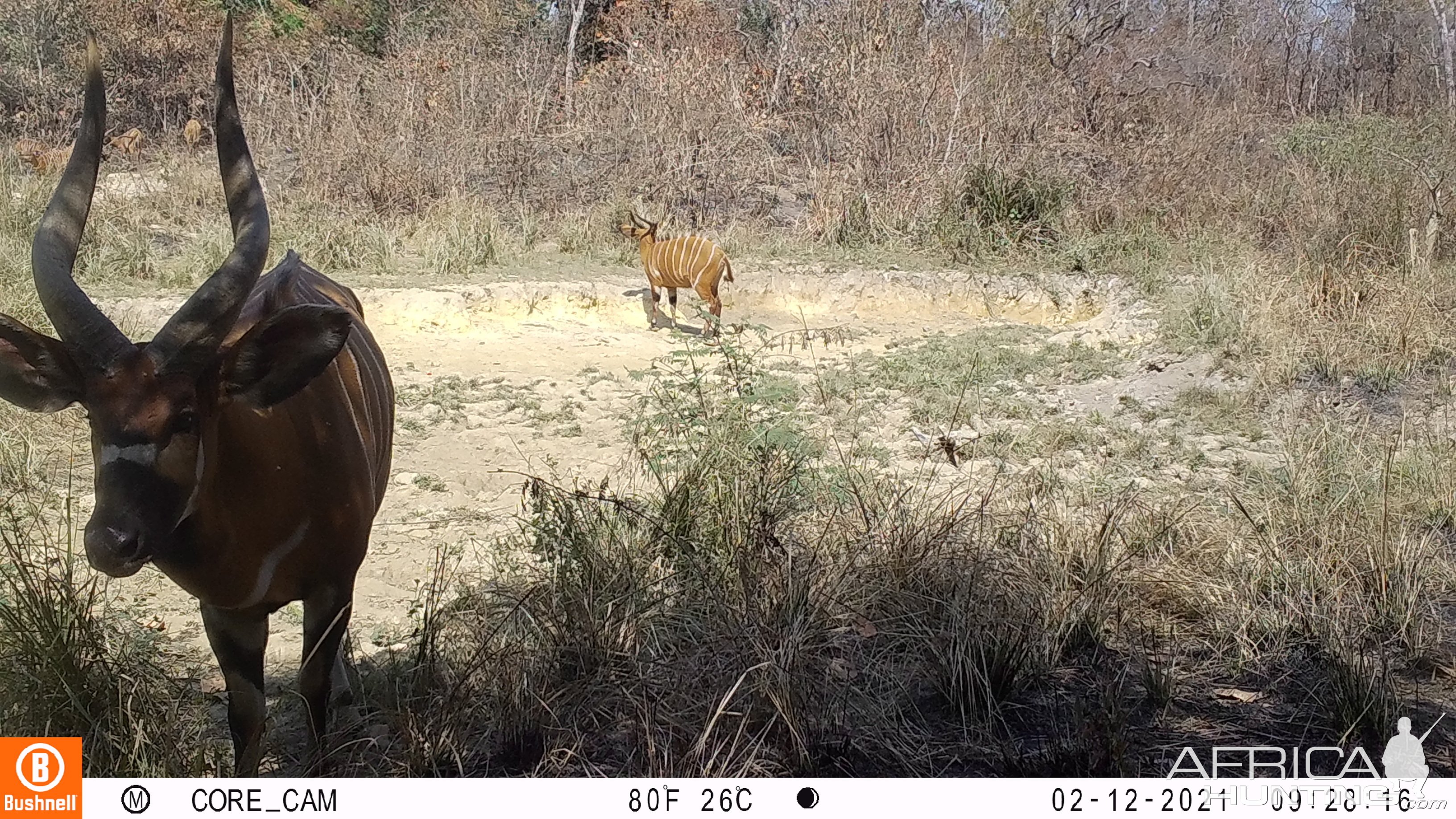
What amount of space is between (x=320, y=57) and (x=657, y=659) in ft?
52.3

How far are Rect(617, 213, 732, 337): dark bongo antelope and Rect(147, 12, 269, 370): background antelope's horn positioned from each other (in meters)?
7.37

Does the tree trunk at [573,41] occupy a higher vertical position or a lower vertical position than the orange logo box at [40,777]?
higher

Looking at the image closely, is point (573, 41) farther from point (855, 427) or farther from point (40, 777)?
point (40, 777)

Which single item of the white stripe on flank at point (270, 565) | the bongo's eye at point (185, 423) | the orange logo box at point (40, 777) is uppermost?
the bongo's eye at point (185, 423)

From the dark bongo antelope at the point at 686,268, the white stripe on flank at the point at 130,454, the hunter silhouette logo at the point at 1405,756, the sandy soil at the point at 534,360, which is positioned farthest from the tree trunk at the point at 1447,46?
the white stripe on flank at the point at 130,454

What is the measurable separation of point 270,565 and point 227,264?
0.74m

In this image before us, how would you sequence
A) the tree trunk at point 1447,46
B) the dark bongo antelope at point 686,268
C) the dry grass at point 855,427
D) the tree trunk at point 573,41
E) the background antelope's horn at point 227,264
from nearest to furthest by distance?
the background antelope's horn at point 227,264 → the dry grass at point 855,427 → the dark bongo antelope at point 686,268 → the tree trunk at point 1447,46 → the tree trunk at point 573,41

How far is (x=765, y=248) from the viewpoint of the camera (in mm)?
12703

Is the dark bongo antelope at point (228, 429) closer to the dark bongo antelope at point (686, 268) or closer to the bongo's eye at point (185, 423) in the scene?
the bongo's eye at point (185, 423)

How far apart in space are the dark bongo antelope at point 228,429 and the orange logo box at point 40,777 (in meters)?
0.41

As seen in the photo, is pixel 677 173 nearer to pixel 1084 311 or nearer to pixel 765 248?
pixel 765 248

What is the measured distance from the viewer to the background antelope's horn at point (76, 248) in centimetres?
219

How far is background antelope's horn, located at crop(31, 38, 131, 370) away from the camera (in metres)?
2.19

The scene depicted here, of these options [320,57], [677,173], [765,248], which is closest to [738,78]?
[677,173]
